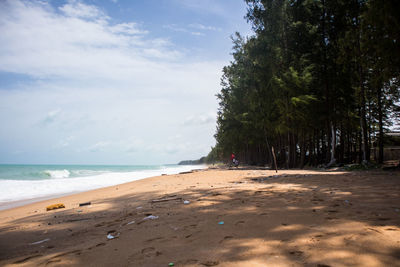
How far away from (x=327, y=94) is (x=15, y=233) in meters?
19.3

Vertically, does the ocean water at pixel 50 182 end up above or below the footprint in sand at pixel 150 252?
below

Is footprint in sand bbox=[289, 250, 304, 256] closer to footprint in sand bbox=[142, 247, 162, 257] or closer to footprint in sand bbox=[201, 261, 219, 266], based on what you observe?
footprint in sand bbox=[201, 261, 219, 266]

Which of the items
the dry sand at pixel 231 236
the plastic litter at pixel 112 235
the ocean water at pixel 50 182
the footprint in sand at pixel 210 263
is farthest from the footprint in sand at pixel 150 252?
the ocean water at pixel 50 182

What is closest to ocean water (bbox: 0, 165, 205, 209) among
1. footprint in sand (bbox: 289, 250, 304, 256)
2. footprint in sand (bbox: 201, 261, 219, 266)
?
footprint in sand (bbox: 201, 261, 219, 266)

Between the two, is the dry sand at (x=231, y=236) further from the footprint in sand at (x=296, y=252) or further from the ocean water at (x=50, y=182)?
the ocean water at (x=50, y=182)

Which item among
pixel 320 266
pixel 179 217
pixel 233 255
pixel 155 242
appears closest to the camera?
pixel 320 266

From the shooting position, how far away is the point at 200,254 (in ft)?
7.76

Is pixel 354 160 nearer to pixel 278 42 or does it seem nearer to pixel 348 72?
pixel 348 72

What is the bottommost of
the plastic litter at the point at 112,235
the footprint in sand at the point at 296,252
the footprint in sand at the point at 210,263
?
the plastic litter at the point at 112,235

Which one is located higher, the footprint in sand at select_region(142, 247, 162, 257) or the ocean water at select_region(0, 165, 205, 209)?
the footprint in sand at select_region(142, 247, 162, 257)

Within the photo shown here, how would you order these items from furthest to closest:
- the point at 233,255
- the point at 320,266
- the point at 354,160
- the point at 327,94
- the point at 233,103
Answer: the point at 233,103
the point at 354,160
the point at 327,94
the point at 233,255
the point at 320,266

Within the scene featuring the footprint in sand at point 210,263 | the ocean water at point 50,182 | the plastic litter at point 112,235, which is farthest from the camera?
the ocean water at point 50,182

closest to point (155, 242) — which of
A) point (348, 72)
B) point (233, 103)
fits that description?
point (348, 72)

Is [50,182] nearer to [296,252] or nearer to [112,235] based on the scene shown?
[112,235]
